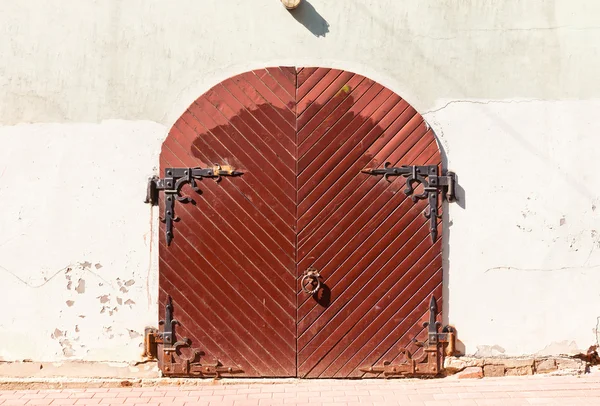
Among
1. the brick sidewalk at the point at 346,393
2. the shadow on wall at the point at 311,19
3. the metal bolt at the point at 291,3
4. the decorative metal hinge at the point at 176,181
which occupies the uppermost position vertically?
the metal bolt at the point at 291,3

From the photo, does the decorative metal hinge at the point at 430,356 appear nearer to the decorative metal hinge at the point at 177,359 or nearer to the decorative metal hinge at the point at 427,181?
the decorative metal hinge at the point at 427,181

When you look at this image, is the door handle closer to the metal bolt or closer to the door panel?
the door panel

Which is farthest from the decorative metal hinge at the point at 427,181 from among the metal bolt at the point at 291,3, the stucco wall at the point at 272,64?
the metal bolt at the point at 291,3

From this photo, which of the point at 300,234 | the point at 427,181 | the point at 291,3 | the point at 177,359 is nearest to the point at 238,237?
the point at 300,234

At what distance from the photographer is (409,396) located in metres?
4.92

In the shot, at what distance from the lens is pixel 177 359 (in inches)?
207

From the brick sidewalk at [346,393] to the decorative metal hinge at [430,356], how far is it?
9cm

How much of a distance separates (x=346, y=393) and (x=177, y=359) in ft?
4.90

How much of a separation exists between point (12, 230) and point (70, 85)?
1.38 meters

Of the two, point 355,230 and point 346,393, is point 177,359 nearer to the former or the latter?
point 346,393

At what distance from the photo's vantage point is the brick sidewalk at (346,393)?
482cm

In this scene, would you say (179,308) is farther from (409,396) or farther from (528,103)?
(528,103)

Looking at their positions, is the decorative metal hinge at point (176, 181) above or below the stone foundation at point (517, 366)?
above

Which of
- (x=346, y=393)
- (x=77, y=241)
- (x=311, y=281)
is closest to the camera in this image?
(x=346, y=393)
